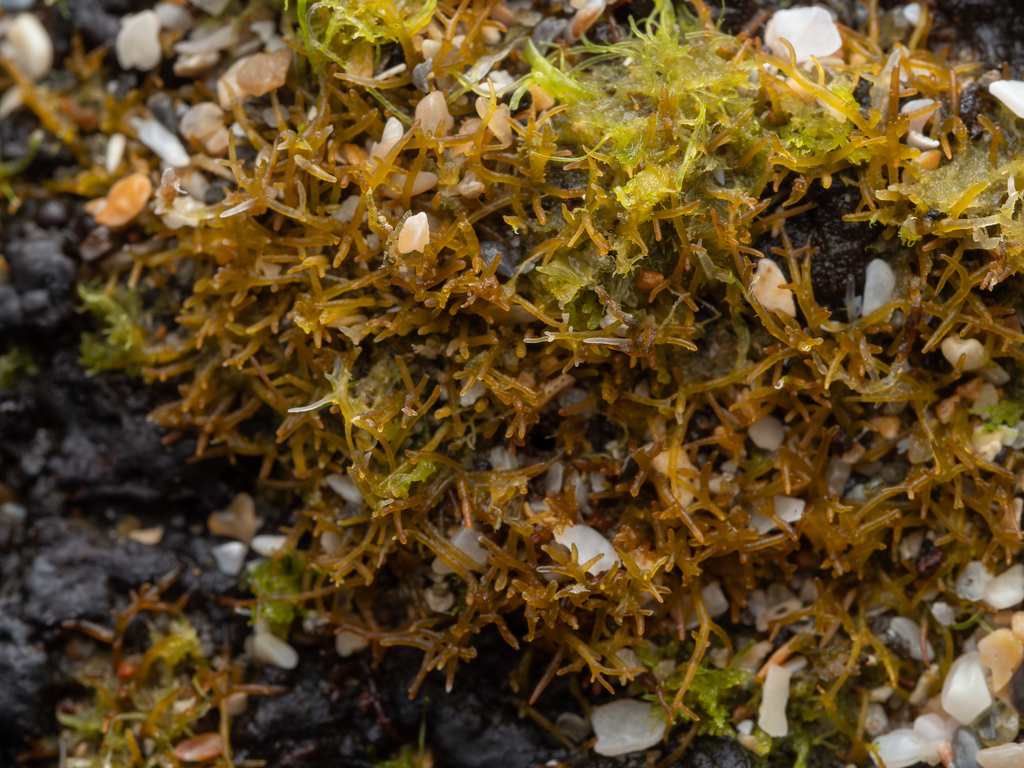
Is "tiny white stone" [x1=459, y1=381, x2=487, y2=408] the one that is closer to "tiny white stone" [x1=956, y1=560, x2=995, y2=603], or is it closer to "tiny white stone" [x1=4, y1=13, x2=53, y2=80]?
"tiny white stone" [x1=956, y1=560, x2=995, y2=603]

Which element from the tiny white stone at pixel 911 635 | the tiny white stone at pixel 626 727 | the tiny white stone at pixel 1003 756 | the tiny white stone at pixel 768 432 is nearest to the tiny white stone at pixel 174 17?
the tiny white stone at pixel 768 432

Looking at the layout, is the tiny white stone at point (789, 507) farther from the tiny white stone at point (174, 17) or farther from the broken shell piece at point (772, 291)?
the tiny white stone at point (174, 17)

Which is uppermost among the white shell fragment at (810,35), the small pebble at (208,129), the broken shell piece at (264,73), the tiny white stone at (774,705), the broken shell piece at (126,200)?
the white shell fragment at (810,35)

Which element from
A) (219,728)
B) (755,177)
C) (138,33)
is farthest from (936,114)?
(219,728)

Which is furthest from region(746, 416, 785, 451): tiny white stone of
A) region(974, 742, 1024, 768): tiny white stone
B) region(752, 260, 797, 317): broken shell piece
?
region(974, 742, 1024, 768): tiny white stone

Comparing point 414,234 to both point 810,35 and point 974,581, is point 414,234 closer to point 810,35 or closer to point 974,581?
point 810,35

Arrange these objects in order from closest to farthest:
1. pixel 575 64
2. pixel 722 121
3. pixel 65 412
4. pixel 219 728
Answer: pixel 722 121, pixel 575 64, pixel 219 728, pixel 65 412

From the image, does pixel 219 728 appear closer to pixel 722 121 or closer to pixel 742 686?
pixel 742 686

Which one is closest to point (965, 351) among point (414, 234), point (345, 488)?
point (414, 234)
